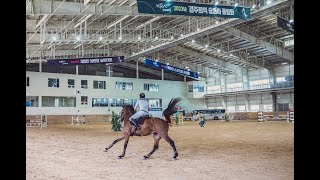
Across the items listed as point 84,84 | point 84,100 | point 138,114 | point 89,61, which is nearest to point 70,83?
point 84,84

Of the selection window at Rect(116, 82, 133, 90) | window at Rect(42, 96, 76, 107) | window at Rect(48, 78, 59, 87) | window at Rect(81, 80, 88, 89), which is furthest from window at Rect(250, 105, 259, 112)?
window at Rect(48, 78, 59, 87)

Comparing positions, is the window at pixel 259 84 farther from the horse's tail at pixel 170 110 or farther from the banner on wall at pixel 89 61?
the horse's tail at pixel 170 110

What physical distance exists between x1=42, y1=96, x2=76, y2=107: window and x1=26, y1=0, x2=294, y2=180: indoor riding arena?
0.13 meters

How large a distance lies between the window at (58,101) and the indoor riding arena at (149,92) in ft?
0.44

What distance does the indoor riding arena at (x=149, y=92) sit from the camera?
8.17 metres

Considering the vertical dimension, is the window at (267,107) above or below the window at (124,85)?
below

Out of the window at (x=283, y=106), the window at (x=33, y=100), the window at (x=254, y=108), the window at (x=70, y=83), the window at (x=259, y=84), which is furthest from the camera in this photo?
the window at (x=254, y=108)

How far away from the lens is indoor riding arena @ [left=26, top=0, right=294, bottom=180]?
8.17m

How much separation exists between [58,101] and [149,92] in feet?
46.1

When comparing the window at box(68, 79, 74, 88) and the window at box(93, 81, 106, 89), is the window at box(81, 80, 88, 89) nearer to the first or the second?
the window at box(93, 81, 106, 89)

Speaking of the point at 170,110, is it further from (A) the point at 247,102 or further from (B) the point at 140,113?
(A) the point at 247,102

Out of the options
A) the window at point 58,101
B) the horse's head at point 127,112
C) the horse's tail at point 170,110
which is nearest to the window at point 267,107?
the window at point 58,101

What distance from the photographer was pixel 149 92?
164 ft
